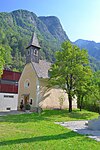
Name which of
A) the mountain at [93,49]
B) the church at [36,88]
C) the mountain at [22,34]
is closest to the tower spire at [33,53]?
the church at [36,88]

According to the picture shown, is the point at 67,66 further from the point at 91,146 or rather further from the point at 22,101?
the point at 91,146

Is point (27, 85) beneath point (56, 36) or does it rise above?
beneath

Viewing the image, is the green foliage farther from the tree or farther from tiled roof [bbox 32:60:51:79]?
tiled roof [bbox 32:60:51:79]

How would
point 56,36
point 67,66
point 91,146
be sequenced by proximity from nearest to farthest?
1. point 91,146
2. point 67,66
3. point 56,36

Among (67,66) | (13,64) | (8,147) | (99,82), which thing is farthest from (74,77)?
(13,64)

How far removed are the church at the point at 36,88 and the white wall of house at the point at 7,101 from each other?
14.8 feet

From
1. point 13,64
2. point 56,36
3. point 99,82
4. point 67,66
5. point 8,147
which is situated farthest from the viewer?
point 56,36

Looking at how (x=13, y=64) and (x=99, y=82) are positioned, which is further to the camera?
(x=13, y=64)

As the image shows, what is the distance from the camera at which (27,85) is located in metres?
32.0

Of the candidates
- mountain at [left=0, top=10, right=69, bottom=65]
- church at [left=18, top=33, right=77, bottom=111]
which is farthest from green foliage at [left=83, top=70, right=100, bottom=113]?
mountain at [left=0, top=10, right=69, bottom=65]

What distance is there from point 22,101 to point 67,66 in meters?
9.45

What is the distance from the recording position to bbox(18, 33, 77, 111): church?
29.7 m

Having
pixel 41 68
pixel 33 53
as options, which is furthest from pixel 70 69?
pixel 33 53

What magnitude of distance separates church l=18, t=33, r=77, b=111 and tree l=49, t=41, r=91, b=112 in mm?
2137
